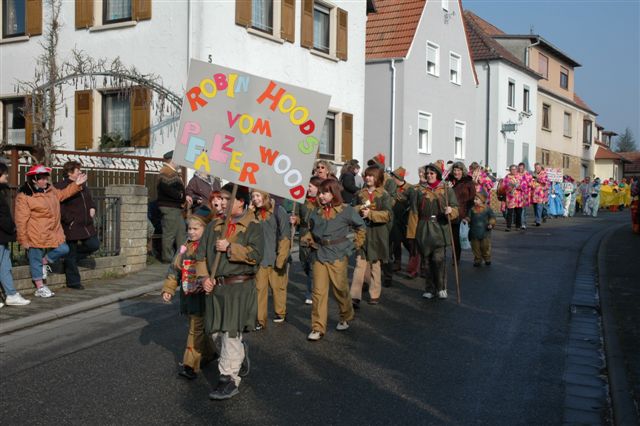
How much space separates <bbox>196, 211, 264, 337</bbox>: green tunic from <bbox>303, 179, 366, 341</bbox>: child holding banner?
1.83 metres

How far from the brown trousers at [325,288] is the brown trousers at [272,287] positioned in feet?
2.21

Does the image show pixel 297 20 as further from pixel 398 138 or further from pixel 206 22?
pixel 398 138

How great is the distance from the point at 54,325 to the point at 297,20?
14.2m

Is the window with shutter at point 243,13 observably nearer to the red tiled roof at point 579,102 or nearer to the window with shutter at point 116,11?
the window with shutter at point 116,11

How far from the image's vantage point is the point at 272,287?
874 cm

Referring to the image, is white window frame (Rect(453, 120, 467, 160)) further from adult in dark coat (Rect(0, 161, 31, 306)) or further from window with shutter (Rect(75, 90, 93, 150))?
adult in dark coat (Rect(0, 161, 31, 306))

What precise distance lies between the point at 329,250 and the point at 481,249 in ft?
21.4

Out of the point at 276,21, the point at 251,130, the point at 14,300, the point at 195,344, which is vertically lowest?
the point at 14,300

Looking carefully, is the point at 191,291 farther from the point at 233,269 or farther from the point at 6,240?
the point at 6,240

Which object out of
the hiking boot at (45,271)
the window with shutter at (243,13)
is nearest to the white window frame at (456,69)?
the window with shutter at (243,13)

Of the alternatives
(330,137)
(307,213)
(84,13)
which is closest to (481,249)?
(307,213)

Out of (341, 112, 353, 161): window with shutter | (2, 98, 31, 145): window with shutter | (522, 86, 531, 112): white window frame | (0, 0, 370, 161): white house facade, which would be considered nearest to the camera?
(0, 0, 370, 161): white house facade

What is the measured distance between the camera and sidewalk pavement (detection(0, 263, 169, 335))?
8672 millimetres

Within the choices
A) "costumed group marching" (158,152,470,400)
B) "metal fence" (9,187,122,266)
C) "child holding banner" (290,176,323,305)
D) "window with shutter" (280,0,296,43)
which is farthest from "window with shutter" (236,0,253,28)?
"child holding banner" (290,176,323,305)
